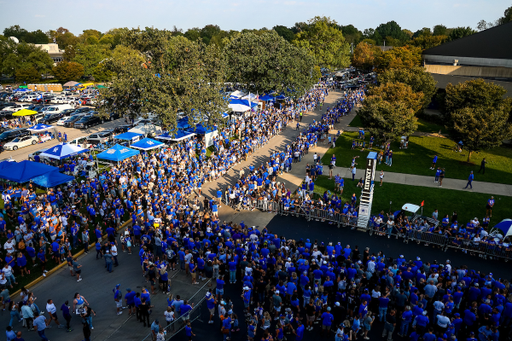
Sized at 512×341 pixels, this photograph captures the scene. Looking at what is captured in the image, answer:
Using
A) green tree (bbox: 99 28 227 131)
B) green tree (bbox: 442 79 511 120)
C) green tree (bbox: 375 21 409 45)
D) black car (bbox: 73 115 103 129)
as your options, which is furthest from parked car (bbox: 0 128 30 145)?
green tree (bbox: 375 21 409 45)

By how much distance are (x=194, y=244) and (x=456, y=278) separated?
33.7 feet

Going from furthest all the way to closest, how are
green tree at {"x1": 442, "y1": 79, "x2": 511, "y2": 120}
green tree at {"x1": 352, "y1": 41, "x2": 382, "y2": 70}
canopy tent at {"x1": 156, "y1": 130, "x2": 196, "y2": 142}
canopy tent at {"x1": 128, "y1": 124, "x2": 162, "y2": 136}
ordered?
green tree at {"x1": 352, "y1": 41, "x2": 382, "y2": 70}
canopy tent at {"x1": 128, "y1": 124, "x2": 162, "y2": 136}
green tree at {"x1": 442, "y1": 79, "x2": 511, "y2": 120}
canopy tent at {"x1": 156, "y1": 130, "x2": 196, "y2": 142}

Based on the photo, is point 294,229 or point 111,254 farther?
point 294,229

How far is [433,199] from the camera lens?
69.0ft

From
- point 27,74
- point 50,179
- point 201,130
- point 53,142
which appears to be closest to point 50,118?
point 53,142

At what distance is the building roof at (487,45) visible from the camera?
4325cm

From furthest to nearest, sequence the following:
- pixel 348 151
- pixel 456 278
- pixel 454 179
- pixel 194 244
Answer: pixel 348 151 < pixel 454 179 < pixel 194 244 < pixel 456 278

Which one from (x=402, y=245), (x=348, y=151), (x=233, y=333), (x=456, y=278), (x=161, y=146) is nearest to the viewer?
(x=233, y=333)

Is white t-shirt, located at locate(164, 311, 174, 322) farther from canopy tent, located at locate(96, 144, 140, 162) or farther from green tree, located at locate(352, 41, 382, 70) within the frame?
green tree, located at locate(352, 41, 382, 70)

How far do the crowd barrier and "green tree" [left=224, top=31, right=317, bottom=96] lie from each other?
21.7m

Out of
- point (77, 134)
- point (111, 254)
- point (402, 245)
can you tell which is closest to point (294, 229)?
point (402, 245)

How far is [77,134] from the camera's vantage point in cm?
3556

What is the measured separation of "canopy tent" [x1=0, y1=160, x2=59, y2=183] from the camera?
1997 cm

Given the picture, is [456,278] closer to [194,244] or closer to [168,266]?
[194,244]
